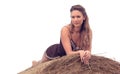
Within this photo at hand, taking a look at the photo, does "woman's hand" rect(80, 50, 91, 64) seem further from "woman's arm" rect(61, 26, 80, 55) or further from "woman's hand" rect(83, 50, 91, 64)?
"woman's arm" rect(61, 26, 80, 55)

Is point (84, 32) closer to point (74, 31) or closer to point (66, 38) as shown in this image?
point (74, 31)

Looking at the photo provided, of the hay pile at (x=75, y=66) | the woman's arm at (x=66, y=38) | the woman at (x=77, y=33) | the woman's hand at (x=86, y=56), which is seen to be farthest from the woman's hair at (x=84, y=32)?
the woman's hand at (x=86, y=56)

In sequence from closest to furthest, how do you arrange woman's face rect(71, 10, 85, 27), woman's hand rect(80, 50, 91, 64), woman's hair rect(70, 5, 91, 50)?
woman's hand rect(80, 50, 91, 64) < woman's face rect(71, 10, 85, 27) < woman's hair rect(70, 5, 91, 50)

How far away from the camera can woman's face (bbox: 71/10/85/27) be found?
6.59 meters

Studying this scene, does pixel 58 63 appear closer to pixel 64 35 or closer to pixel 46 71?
pixel 46 71

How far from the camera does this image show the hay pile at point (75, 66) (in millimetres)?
5922

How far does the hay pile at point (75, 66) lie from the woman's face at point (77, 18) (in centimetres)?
74

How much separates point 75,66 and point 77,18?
89 cm

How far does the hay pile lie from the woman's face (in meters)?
0.74

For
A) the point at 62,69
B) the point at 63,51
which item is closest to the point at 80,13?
the point at 63,51

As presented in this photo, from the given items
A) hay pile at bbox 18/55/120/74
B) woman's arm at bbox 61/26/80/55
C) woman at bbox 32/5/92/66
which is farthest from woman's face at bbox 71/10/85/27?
hay pile at bbox 18/55/120/74

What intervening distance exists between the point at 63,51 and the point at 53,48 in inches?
13.8

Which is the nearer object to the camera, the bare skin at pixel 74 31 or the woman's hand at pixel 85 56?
the woman's hand at pixel 85 56

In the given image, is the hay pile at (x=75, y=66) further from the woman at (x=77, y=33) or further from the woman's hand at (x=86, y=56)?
the woman at (x=77, y=33)
